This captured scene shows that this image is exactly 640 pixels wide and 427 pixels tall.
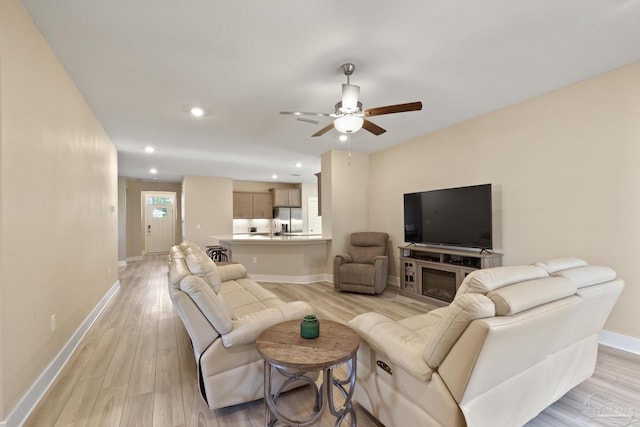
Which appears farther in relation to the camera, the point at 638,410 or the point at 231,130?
the point at 231,130

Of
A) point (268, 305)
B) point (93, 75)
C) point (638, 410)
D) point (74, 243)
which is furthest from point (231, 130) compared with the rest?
point (638, 410)

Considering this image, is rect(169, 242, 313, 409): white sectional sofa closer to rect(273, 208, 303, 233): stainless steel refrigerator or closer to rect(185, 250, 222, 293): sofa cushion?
rect(185, 250, 222, 293): sofa cushion

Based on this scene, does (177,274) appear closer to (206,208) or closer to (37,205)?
(37,205)

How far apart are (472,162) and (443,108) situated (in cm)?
93

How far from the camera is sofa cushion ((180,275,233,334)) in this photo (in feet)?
5.59

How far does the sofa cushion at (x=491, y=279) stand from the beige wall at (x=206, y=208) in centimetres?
755

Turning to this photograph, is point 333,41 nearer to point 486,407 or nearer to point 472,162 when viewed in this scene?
point 486,407

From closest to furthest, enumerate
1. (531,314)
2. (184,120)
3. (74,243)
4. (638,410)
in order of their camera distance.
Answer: (531,314) < (638,410) < (74,243) < (184,120)

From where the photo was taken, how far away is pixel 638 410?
1817 mm

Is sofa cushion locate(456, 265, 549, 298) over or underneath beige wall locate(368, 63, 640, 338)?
underneath

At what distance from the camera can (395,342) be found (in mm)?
1541

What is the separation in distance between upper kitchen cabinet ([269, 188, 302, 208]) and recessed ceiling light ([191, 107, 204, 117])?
5.82 m

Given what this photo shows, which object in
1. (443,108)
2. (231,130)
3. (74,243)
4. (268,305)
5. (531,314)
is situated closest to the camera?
(531,314)

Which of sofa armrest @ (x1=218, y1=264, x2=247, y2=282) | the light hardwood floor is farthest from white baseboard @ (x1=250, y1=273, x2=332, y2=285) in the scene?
the light hardwood floor
